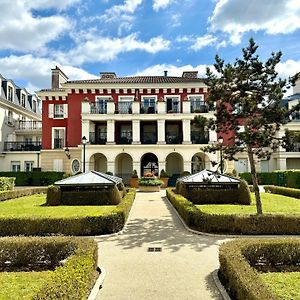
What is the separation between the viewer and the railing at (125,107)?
116ft

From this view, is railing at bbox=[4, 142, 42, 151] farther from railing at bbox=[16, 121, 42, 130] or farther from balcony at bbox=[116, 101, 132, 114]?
balcony at bbox=[116, 101, 132, 114]

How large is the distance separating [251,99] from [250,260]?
7.13 m

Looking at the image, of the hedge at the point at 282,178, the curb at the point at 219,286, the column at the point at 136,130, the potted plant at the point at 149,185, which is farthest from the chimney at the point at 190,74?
the curb at the point at 219,286

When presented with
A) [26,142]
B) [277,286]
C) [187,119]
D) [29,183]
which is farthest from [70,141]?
[277,286]

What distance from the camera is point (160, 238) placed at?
34.1ft

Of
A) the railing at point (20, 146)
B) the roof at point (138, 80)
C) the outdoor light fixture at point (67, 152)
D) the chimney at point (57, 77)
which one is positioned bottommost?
the outdoor light fixture at point (67, 152)

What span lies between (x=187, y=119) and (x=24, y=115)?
26.0 meters

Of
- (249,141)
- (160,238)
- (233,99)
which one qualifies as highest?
(233,99)

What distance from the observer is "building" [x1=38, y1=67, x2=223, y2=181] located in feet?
111

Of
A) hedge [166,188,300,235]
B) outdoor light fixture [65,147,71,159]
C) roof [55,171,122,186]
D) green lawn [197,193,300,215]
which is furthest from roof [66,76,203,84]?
hedge [166,188,300,235]

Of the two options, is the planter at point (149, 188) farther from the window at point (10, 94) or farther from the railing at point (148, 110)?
the window at point (10, 94)

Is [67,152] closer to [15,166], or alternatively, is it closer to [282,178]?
[15,166]

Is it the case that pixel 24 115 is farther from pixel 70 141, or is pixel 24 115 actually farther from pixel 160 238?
pixel 160 238

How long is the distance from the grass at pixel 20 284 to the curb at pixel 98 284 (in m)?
0.85
